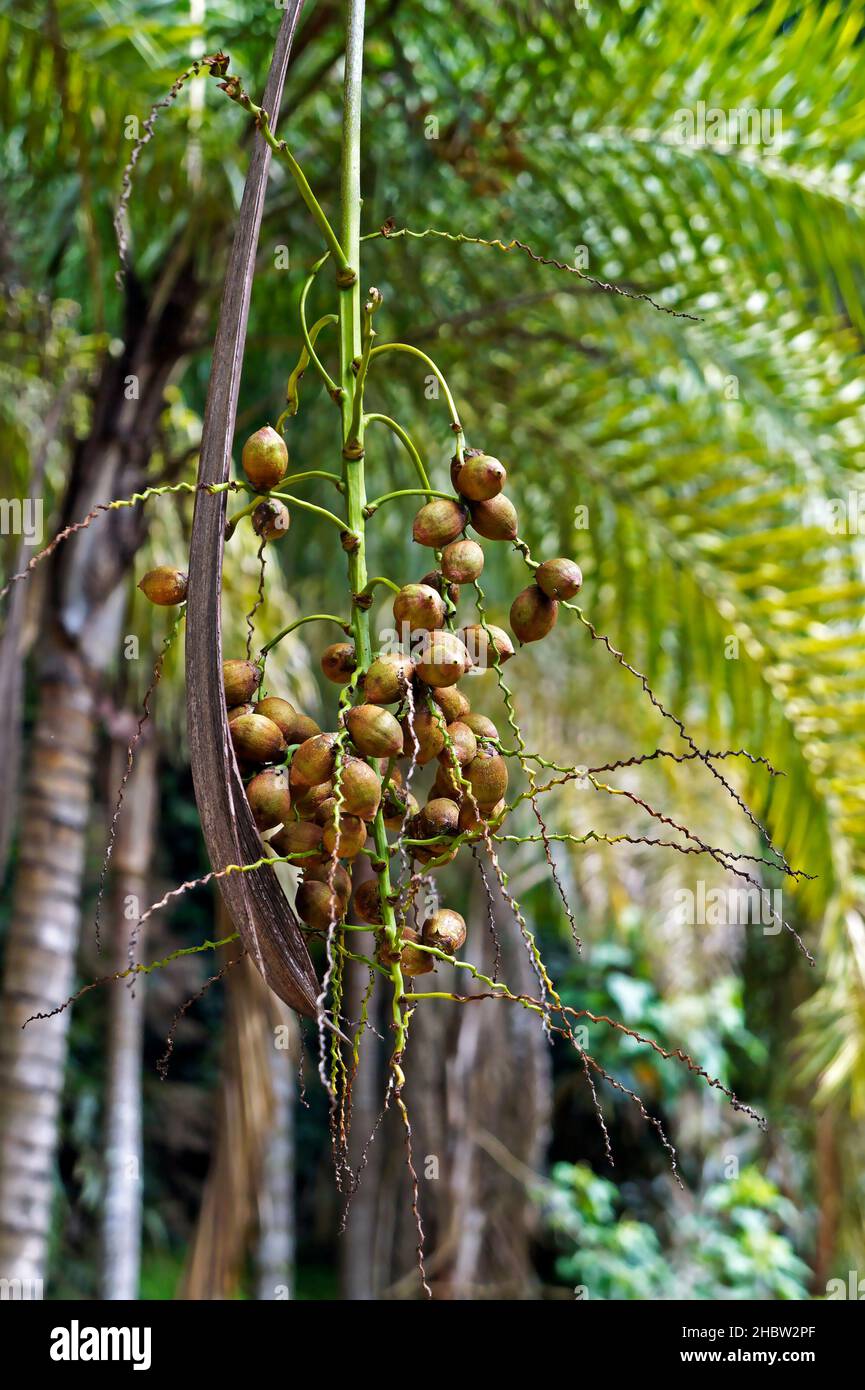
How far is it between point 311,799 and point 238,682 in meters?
0.05

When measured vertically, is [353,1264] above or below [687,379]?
below

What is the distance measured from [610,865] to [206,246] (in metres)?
1.90

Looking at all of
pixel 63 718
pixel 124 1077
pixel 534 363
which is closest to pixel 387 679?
pixel 63 718

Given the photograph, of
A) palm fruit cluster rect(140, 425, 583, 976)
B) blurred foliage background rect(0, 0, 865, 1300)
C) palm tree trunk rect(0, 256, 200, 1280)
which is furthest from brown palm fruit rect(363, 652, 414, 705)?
palm tree trunk rect(0, 256, 200, 1280)

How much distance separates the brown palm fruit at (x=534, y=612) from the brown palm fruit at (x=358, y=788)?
91mm

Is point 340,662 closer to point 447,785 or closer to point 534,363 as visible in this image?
point 447,785

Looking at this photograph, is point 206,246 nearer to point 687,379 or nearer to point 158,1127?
point 687,379

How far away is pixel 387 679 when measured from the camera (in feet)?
1.25

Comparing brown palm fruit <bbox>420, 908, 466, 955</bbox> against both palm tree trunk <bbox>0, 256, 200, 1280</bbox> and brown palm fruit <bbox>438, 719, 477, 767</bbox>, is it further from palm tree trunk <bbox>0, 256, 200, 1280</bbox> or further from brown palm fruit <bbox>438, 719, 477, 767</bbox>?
palm tree trunk <bbox>0, 256, 200, 1280</bbox>

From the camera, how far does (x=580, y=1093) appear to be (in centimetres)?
422

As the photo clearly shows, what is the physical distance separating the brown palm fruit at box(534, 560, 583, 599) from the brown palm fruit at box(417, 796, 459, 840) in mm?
83


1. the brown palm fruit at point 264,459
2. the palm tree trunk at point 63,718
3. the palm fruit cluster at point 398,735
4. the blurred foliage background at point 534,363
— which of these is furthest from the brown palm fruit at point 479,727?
the palm tree trunk at point 63,718

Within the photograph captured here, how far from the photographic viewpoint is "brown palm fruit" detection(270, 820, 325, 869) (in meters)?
0.40
